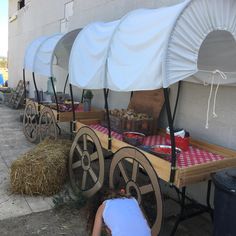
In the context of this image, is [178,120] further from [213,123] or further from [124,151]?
[124,151]

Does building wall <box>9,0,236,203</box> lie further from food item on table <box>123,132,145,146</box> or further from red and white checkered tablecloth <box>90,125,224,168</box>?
food item on table <box>123,132,145,146</box>

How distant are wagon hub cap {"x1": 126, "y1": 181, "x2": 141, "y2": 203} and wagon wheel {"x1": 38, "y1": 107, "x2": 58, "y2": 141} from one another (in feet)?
8.54

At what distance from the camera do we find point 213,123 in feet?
13.3

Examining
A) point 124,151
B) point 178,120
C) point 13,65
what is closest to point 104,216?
point 124,151

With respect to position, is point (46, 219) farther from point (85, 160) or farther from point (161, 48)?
point (161, 48)

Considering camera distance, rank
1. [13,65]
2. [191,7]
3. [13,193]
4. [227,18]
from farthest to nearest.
Result: [13,65], [13,193], [227,18], [191,7]

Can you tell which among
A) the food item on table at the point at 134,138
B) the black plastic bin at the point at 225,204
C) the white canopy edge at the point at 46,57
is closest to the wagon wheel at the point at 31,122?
the white canopy edge at the point at 46,57

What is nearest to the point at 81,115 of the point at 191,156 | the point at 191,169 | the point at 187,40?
the point at 191,156

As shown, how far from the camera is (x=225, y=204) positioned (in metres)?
2.72

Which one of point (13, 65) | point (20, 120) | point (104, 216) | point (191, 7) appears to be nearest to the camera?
point (104, 216)

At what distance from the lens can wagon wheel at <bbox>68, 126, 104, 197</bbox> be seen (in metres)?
4.21

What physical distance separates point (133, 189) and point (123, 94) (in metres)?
2.58

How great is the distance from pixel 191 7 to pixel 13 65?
13.9 metres

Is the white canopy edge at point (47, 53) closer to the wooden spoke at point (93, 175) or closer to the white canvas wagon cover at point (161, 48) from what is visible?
the white canvas wagon cover at point (161, 48)
